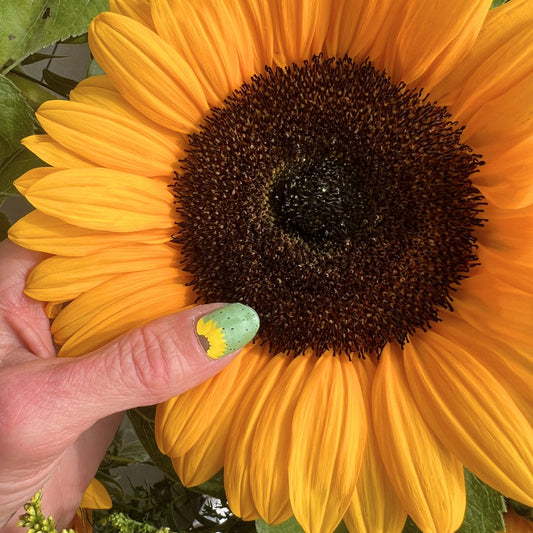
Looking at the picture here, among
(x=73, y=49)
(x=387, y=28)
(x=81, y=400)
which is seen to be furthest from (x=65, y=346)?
(x=73, y=49)

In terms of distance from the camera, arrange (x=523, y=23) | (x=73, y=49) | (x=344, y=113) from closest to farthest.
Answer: (x=523, y=23) < (x=344, y=113) < (x=73, y=49)

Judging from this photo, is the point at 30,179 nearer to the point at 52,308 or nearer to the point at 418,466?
the point at 52,308

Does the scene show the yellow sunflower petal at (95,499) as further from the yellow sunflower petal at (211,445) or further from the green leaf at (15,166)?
the green leaf at (15,166)

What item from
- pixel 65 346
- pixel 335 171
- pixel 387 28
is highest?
pixel 387 28

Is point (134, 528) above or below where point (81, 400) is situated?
below

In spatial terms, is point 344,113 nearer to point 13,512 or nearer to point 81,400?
point 81,400

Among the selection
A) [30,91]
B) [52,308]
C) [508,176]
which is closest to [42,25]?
[30,91]

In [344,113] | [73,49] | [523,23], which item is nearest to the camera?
[523,23]
